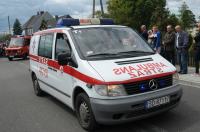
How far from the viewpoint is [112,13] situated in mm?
49031

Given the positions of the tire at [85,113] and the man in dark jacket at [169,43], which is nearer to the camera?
the tire at [85,113]

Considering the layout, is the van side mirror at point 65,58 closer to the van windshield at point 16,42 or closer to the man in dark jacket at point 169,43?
the man in dark jacket at point 169,43

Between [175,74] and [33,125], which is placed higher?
[175,74]

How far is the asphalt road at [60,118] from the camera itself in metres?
5.90

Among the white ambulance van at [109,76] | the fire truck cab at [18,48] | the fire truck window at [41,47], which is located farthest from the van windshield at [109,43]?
the fire truck cab at [18,48]

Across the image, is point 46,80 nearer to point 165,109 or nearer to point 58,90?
point 58,90

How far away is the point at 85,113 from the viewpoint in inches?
229

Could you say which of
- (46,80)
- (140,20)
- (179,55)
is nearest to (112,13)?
(140,20)

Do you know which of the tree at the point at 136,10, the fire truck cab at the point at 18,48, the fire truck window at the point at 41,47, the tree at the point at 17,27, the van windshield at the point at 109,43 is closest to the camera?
the van windshield at the point at 109,43

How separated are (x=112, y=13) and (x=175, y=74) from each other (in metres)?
43.7

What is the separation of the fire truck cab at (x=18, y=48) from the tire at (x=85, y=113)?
23604 mm

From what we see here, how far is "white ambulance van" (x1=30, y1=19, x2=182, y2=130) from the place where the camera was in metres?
5.33

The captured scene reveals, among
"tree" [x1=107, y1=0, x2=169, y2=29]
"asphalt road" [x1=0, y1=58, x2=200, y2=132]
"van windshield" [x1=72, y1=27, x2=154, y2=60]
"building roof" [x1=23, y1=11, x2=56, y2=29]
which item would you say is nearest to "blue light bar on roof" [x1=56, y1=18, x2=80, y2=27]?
"van windshield" [x1=72, y1=27, x2=154, y2=60]

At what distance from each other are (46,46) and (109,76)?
3.10 metres
